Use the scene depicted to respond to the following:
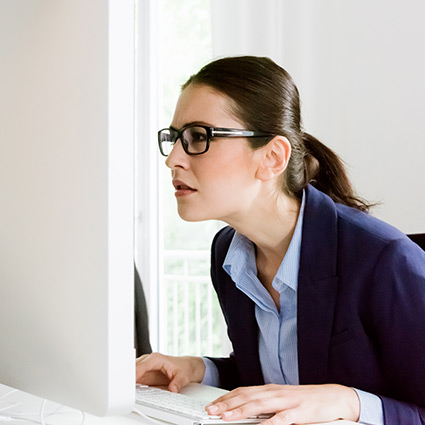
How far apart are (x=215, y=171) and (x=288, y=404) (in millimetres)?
648

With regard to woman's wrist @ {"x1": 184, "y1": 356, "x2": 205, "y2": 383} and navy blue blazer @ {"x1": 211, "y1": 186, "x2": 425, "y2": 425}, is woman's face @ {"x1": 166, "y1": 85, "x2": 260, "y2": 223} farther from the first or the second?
woman's wrist @ {"x1": 184, "y1": 356, "x2": 205, "y2": 383}

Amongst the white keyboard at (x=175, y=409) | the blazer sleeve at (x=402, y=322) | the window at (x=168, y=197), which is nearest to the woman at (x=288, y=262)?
the blazer sleeve at (x=402, y=322)

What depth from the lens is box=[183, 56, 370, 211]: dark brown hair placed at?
141 centimetres

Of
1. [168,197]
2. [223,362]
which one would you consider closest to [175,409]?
[223,362]

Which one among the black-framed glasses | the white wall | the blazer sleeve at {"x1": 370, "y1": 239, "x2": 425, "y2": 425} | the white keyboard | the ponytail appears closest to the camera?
the white keyboard

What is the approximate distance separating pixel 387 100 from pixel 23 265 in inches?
84.0

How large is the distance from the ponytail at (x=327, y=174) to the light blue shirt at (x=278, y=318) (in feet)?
0.55

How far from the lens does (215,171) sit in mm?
1382

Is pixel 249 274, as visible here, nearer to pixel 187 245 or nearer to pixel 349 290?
pixel 349 290

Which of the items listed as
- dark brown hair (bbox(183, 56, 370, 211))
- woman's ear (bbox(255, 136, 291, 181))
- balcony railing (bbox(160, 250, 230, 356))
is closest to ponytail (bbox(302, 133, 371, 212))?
dark brown hair (bbox(183, 56, 370, 211))

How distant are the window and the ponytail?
197 cm

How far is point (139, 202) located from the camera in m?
3.64

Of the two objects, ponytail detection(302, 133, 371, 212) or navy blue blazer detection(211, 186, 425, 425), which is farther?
ponytail detection(302, 133, 371, 212)

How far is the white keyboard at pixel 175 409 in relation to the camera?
0.78 m
